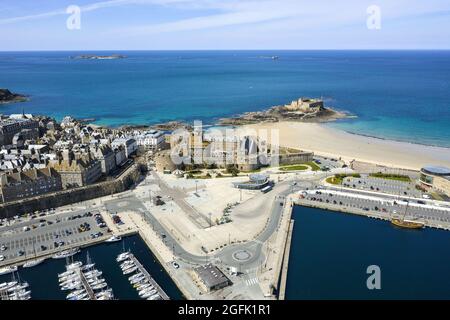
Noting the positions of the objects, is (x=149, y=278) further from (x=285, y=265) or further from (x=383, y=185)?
(x=383, y=185)

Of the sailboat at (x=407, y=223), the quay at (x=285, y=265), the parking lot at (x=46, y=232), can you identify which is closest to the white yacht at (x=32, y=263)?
the parking lot at (x=46, y=232)

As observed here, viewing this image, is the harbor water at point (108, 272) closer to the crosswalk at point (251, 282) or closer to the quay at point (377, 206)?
the crosswalk at point (251, 282)

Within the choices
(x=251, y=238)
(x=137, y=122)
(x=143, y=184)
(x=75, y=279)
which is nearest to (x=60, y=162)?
(x=143, y=184)

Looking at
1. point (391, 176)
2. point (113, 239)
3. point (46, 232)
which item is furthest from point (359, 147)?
point (46, 232)

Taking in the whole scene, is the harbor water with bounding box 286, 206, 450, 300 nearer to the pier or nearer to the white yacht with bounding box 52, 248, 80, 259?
the pier

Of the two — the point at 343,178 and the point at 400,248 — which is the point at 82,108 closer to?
the point at 343,178

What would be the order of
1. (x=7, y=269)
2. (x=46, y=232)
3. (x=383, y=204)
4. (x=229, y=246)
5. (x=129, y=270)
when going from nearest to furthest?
(x=7, y=269) < (x=129, y=270) < (x=229, y=246) < (x=46, y=232) < (x=383, y=204)
